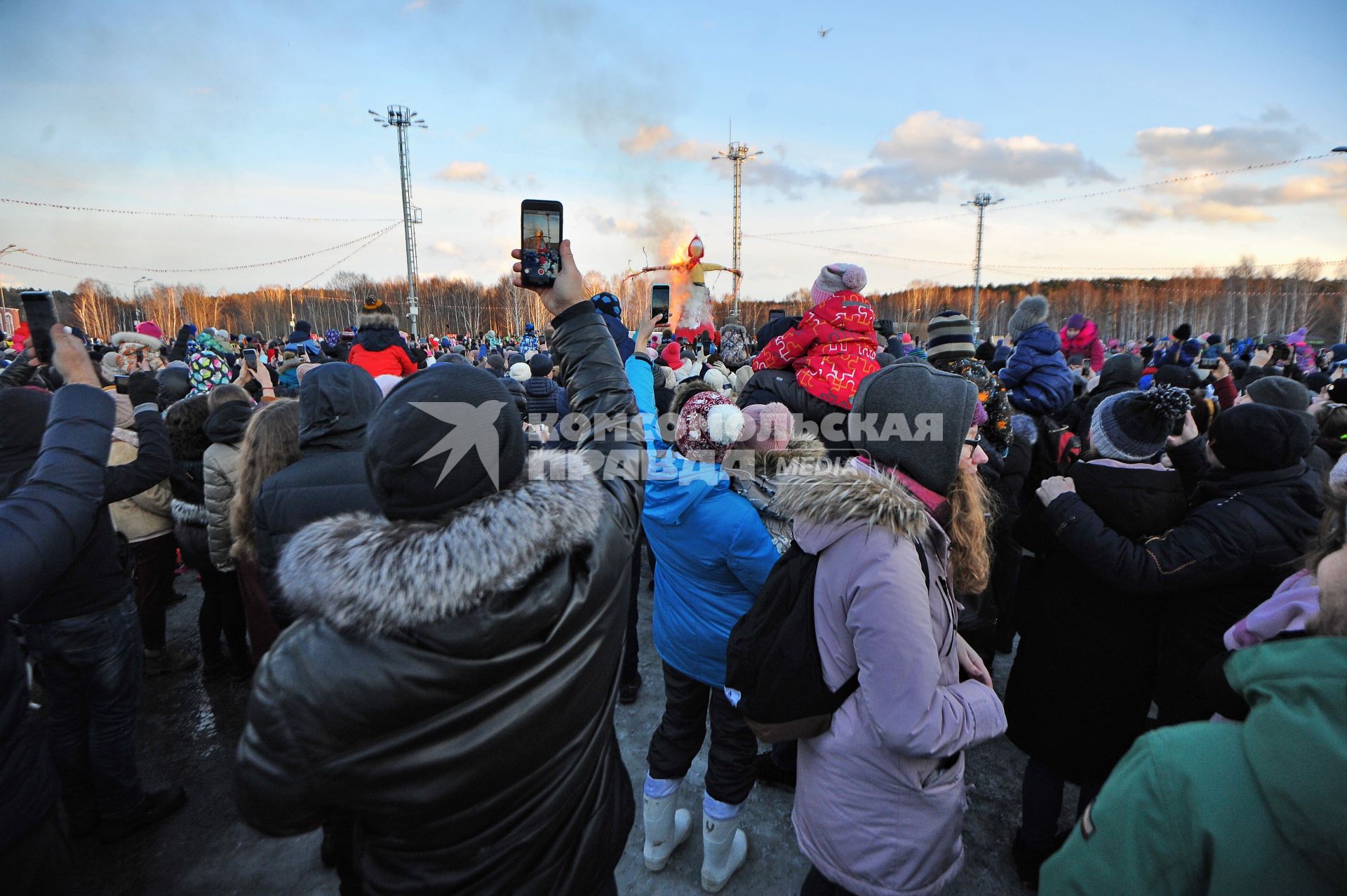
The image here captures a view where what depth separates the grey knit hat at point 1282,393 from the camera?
3.13 m

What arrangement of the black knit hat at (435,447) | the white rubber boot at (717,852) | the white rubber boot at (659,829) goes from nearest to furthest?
the black knit hat at (435,447)
the white rubber boot at (717,852)
the white rubber boot at (659,829)

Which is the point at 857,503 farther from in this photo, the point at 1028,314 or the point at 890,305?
the point at 890,305

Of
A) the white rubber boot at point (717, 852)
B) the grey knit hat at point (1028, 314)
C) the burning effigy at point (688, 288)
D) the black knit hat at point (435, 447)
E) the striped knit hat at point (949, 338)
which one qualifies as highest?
the burning effigy at point (688, 288)

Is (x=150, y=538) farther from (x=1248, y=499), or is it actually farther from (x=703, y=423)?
(x=1248, y=499)

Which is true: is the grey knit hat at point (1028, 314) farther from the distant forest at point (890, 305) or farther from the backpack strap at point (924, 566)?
the distant forest at point (890, 305)

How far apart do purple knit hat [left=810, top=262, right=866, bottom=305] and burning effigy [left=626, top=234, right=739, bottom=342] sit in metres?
7.15

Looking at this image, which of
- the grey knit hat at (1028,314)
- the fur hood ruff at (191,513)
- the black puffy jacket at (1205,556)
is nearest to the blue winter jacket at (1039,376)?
the grey knit hat at (1028,314)

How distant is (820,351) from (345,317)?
271 feet

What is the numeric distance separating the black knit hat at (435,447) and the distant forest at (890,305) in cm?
4440

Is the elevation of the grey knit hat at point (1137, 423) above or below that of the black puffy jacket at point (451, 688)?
above

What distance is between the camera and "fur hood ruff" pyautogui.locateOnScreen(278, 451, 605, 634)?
0.96 m

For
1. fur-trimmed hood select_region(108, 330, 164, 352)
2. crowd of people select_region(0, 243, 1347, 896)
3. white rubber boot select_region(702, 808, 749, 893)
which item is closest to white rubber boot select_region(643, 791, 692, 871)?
crowd of people select_region(0, 243, 1347, 896)

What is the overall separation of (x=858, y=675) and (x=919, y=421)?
2.53ft

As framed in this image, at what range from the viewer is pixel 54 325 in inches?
76.8
